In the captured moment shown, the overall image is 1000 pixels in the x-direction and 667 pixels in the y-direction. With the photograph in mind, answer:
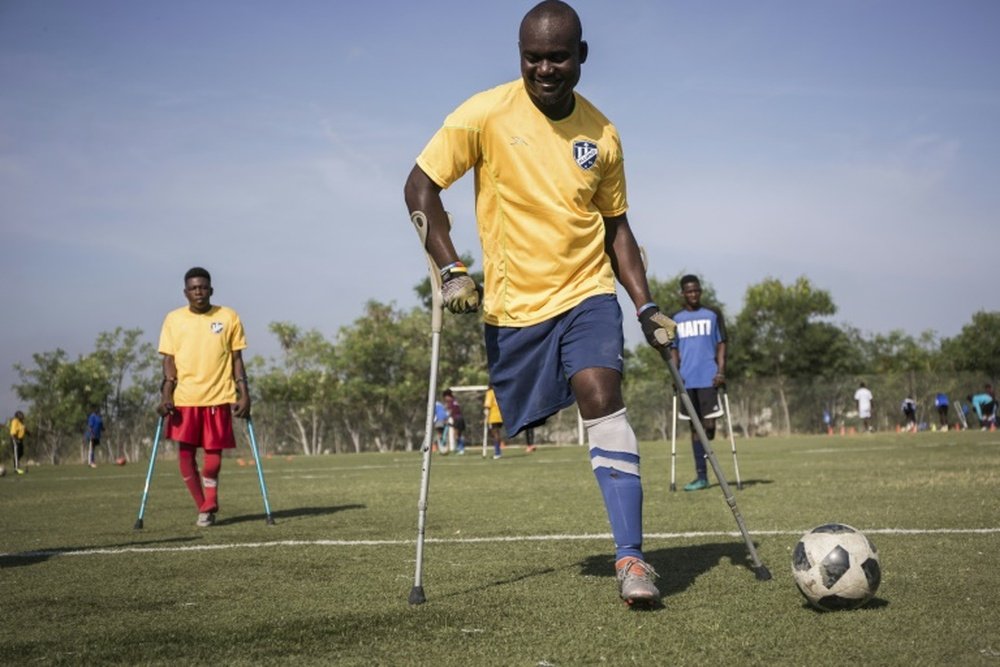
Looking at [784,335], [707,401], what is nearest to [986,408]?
[784,335]

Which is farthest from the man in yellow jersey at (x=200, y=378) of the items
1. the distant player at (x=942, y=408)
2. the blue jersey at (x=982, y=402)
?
the distant player at (x=942, y=408)

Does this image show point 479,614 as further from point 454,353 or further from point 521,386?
point 454,353

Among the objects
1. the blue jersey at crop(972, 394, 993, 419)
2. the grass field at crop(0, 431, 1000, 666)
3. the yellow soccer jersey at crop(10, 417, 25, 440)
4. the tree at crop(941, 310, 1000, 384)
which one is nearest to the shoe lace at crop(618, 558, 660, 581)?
the grass field at crop(0, 431, 1000, 666)

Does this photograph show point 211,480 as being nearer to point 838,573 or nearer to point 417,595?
point 417,595

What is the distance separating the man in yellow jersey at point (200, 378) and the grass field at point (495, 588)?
0.73 metres

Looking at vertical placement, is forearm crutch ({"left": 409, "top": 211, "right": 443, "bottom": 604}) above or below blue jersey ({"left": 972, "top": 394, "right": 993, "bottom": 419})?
below

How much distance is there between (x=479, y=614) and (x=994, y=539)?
3509 mm

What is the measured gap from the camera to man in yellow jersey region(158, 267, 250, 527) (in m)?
9.73

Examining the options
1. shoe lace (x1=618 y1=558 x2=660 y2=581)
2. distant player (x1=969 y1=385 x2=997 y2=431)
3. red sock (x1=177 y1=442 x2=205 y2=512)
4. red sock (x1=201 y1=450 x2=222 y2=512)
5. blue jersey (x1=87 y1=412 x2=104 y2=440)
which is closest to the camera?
shoe lace (x1=618 y1=558 x2=660 y2=581)

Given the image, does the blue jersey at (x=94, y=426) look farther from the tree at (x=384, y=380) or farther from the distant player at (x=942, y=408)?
the distant player at (x=942, y=408)

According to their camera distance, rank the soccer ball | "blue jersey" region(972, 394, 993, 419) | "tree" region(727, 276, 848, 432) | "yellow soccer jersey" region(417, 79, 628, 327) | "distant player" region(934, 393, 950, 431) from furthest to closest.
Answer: "tree" region(727, 276, 848, 432), "distant player" region(934, 393, 950, 431), "blue jersey" region(972, 394, 993, 419), "yellow soccer jersey" region(417, 79, 628, 327), the soccer ball

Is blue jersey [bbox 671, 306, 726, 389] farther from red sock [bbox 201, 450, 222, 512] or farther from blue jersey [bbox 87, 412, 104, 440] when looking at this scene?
blue jersey [bbox 87, 412, 104, 440]

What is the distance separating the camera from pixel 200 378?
9750 mm

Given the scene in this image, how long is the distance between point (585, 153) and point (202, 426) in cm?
603
